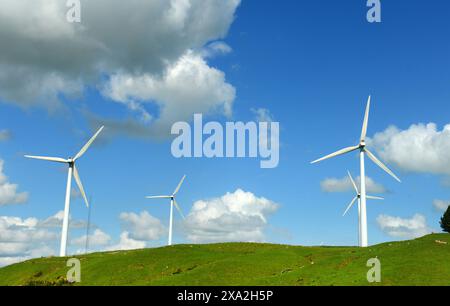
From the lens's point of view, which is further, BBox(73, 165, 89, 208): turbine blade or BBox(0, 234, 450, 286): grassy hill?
BBox(73, 165, 89, 208): turbine blade

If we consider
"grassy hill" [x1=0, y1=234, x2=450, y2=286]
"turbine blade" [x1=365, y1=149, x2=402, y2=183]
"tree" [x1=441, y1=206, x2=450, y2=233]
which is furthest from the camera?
"tree" [x1=441, y1=206, x2=450, y2=233]

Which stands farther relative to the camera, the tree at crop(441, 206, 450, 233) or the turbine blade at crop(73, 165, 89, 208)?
the tree at crop(441, 206, 450, 233)

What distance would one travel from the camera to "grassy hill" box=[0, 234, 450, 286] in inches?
2376

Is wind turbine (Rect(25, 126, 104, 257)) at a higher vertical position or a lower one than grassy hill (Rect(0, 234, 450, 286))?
higher

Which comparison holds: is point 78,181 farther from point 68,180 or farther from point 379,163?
point 379,163

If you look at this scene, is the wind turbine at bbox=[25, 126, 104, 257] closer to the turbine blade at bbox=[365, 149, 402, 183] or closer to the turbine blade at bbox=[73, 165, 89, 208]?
the turbine blade at bbox=[73, 165, 89, 208]

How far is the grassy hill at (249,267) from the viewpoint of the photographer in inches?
2376

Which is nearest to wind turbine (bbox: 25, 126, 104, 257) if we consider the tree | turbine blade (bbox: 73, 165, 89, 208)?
turbine blade (bbox: 73, 165, 89, 208)

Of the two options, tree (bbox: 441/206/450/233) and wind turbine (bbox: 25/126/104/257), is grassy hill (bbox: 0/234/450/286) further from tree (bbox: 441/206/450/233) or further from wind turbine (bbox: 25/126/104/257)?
tree (bbox: 441/206/450/233)

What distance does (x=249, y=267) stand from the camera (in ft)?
230

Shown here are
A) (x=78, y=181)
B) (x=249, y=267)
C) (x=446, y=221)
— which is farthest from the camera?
(x=446, y=221)

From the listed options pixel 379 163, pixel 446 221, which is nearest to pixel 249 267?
pixel 379 163

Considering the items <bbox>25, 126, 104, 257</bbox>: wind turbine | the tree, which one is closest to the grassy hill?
<bbox>25, 126, 104, 257</bbox>: wind turbine

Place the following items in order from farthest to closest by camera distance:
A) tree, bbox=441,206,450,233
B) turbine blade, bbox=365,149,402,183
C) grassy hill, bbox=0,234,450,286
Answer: tree, bbox=441,206,450,233 → turbine blade, bbox=365,149,402,183 → grassy hill, bbox=0,234,450,286
